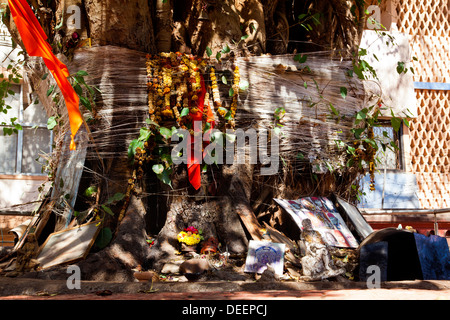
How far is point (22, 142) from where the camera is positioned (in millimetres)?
9203

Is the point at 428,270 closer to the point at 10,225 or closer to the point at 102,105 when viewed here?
the point at 102,105

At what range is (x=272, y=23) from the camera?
6004 millimetres

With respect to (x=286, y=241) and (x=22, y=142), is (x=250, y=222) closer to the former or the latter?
(x=286, y=241)

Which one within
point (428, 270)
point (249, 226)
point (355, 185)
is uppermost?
point (355, 185)

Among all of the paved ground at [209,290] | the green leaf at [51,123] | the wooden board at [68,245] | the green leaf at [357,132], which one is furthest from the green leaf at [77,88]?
the green leaf at [357,132]

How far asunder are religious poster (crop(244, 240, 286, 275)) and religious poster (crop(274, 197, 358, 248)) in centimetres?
76

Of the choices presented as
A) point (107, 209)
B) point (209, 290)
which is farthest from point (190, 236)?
point (209, 290)

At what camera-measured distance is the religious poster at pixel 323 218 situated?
16.8 feet

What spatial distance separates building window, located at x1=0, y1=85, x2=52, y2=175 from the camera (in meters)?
9.12

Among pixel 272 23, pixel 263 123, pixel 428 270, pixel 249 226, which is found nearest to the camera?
pixel 428 270

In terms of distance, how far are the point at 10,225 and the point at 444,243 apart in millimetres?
7113

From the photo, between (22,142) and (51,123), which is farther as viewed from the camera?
(22,142)

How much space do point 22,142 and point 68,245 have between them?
5.49 metres

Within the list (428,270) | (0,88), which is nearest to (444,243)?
(428,270)
